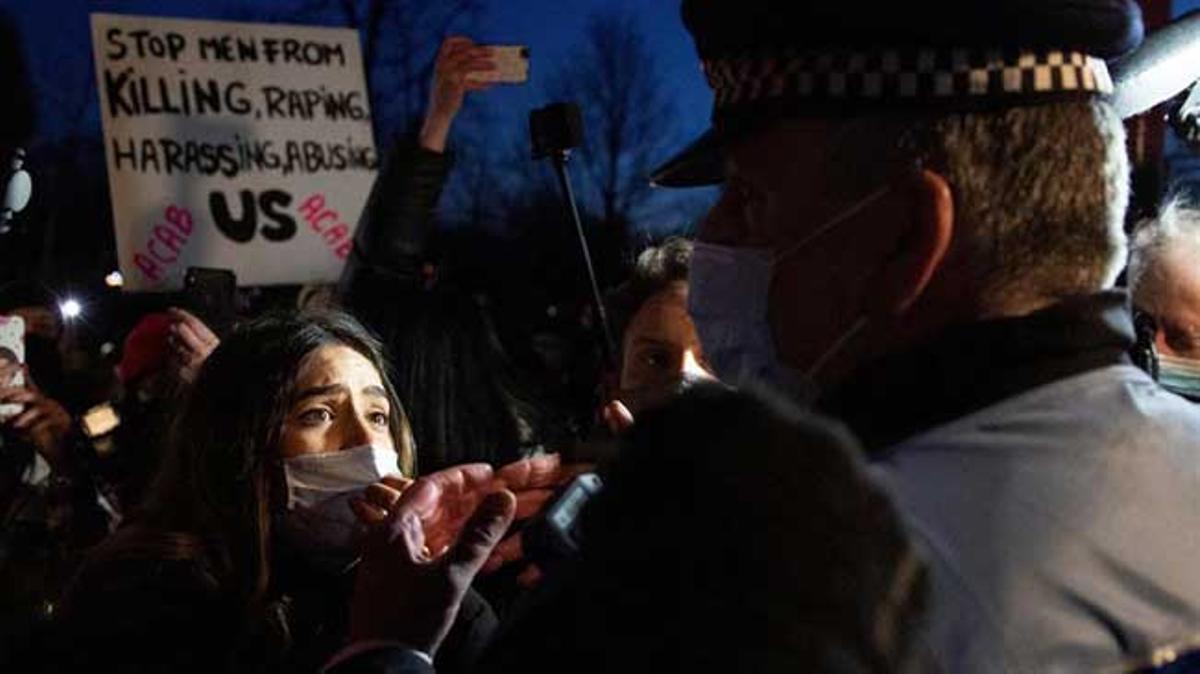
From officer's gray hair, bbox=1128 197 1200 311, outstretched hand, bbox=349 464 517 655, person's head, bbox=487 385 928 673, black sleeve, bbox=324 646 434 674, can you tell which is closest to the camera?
person's head, bbox=487 385 928 673

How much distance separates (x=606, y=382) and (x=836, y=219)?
3.49 metres

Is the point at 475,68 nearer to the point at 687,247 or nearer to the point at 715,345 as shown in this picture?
the point at 687,247

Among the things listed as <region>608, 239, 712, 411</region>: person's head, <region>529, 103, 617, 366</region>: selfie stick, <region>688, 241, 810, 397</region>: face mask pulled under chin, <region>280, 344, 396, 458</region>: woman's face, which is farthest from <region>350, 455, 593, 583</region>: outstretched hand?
<region>529, 103, 617, 366</region>: selfie stick

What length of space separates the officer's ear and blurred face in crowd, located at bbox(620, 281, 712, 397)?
8.72ft

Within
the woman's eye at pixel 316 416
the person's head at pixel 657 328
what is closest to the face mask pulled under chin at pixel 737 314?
the woman's eye at pixel 316 416

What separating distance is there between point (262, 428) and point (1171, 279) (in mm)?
3392

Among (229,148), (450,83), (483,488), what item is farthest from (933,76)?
(229,148)

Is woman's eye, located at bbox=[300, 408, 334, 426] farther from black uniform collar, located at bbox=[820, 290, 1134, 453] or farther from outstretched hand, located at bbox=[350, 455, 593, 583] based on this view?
black uniform collar, located at bbox=[820, 290, 1134, 453]

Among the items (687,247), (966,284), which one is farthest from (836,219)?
(687,247)

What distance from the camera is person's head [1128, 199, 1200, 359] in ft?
16.0

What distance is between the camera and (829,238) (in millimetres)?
1595

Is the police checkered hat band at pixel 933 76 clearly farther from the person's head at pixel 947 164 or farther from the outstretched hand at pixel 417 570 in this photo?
the outstretched hand at pixel 417 570

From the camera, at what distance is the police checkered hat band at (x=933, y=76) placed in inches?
58.2

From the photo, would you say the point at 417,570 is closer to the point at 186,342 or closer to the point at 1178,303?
the point at 186,342
